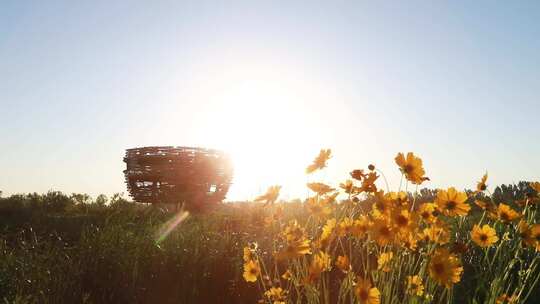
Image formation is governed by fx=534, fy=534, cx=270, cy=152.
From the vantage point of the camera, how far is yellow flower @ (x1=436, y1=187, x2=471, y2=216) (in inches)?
103

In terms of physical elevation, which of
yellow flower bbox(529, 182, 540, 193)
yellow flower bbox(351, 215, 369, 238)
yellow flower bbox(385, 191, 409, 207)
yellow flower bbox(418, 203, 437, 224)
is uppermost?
yellow flower bbox(385, 191, 409, 207)

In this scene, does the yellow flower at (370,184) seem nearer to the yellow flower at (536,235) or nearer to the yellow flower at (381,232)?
the yellow flower at (381,232)

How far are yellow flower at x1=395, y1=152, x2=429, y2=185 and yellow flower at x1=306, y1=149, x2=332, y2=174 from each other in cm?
51

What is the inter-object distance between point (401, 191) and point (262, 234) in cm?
450

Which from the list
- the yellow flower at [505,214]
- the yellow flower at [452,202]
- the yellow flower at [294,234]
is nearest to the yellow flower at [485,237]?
the yellow flower at [505,214]

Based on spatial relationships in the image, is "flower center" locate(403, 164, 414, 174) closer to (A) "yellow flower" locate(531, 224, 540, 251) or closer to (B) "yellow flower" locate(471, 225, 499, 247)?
(B) "yellow flower" locate(471, 225, 499, 247)

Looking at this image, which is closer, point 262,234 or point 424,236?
point 424,236

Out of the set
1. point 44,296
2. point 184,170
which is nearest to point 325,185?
point 44,296

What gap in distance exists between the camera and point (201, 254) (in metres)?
5.33

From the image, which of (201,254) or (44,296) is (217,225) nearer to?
(201,254)

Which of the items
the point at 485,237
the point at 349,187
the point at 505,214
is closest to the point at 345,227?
the point at 349,187

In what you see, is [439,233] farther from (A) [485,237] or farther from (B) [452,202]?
(A) [485,237]

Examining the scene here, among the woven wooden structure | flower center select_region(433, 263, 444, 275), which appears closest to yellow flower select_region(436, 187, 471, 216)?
flower center select_region(433, 263, 444, 275)

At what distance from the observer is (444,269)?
232 centimetres
